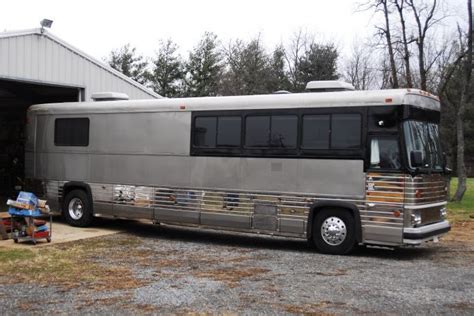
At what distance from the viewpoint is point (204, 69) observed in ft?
145

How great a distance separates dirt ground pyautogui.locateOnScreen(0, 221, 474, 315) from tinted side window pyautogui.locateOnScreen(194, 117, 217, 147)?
6.61 feet

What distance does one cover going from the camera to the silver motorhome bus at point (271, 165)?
9867 mm

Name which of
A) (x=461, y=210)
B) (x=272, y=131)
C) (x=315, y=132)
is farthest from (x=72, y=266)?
(x=461, y=210)

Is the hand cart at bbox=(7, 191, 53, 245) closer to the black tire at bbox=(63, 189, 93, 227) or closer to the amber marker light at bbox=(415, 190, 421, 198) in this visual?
the black tire at bbox=(63, 189, 93, 227)

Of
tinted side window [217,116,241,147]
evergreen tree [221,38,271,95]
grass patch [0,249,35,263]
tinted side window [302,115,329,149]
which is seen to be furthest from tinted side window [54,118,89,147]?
evergreen tree [221,38,271,95]

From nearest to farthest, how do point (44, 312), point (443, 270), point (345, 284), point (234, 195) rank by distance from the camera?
point (44, 312) → point (345, 284) → point (443, 270) → point (234, 195)

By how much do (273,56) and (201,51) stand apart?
5.51 metres

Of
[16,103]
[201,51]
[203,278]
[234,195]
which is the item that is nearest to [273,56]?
[201,51]

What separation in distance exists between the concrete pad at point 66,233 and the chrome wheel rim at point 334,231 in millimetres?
5041

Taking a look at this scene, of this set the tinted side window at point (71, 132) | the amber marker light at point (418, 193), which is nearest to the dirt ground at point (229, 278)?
the amber marker light at point (418, 193)

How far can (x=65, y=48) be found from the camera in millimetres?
15453

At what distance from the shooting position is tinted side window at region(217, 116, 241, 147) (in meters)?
11.4

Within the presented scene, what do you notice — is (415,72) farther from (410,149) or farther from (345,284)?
(345,284)

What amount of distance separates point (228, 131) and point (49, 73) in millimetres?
5967
